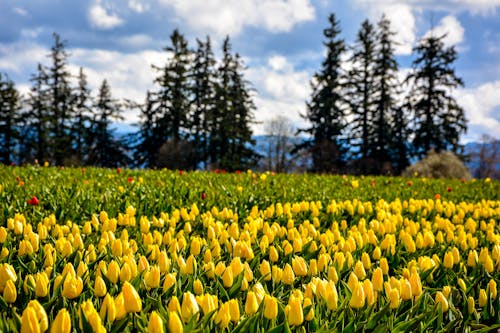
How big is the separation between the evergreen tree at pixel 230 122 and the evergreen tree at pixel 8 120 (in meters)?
18.6

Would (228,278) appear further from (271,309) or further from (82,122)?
(82,122)

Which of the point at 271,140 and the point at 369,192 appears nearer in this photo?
the point at 369,192

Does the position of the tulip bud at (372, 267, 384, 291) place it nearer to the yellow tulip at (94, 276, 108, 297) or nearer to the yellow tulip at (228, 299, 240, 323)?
the yellow tulip at (228, 299, 240, 323)

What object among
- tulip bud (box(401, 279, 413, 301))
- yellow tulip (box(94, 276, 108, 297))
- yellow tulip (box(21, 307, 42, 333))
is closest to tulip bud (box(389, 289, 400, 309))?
tulip bud (box(401, 279, 413, 301))

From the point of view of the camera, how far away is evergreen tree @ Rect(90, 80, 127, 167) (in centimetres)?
4772

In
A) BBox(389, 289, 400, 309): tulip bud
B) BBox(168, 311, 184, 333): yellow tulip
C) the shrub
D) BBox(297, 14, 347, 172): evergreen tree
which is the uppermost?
BBox(297, 14, 347, 172): evergreen tree

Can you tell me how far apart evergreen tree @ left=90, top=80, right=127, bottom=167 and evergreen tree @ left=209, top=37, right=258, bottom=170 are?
39.9 ft

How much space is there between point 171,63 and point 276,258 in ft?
140

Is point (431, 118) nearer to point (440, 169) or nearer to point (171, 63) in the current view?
point (440, 169)

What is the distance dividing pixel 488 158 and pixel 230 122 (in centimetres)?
2907

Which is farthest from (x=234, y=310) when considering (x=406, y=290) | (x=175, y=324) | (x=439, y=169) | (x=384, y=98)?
(x=384, y=98)

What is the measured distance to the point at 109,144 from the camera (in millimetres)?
48812

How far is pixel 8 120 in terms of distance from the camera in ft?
139

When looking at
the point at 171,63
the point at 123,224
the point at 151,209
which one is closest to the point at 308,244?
the point at 123,224
